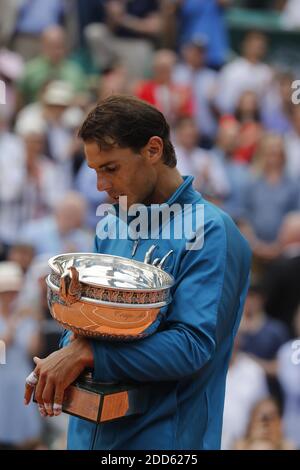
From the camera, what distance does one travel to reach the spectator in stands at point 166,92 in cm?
892

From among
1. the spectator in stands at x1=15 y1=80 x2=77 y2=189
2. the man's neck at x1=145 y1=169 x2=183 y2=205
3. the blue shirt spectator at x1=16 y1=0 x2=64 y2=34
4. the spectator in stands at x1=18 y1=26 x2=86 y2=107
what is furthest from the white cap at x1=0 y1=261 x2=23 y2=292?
the man's neck at x1=145 y1=169 x2=183 y2=205

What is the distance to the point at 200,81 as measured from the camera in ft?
32.0

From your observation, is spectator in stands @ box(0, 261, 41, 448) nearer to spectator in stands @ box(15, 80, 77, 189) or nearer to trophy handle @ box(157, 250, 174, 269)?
spectator in stands @ box(15, 80, 77, 189)

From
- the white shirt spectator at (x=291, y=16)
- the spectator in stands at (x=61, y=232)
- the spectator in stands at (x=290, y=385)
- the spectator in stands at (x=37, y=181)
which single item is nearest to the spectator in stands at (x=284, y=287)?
the spectator in stands at (x=290, y=385)

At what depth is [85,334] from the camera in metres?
2.66

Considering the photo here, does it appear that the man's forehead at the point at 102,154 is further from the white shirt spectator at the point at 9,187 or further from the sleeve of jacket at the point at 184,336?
the white shirt spectator at the point at 9,187

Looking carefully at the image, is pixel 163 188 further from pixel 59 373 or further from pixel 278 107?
pixel 278 107

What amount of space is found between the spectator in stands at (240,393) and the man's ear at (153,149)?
3329 millimetres

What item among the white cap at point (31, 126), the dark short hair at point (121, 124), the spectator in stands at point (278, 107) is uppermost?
the spectator in stands at point (278, 107)

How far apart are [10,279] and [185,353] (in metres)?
3.93

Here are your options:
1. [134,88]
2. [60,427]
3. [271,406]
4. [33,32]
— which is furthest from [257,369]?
[33,32]

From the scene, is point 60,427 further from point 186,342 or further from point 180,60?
point 180,60

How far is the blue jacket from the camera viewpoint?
2.68 metres

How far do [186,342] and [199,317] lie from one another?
74mm
